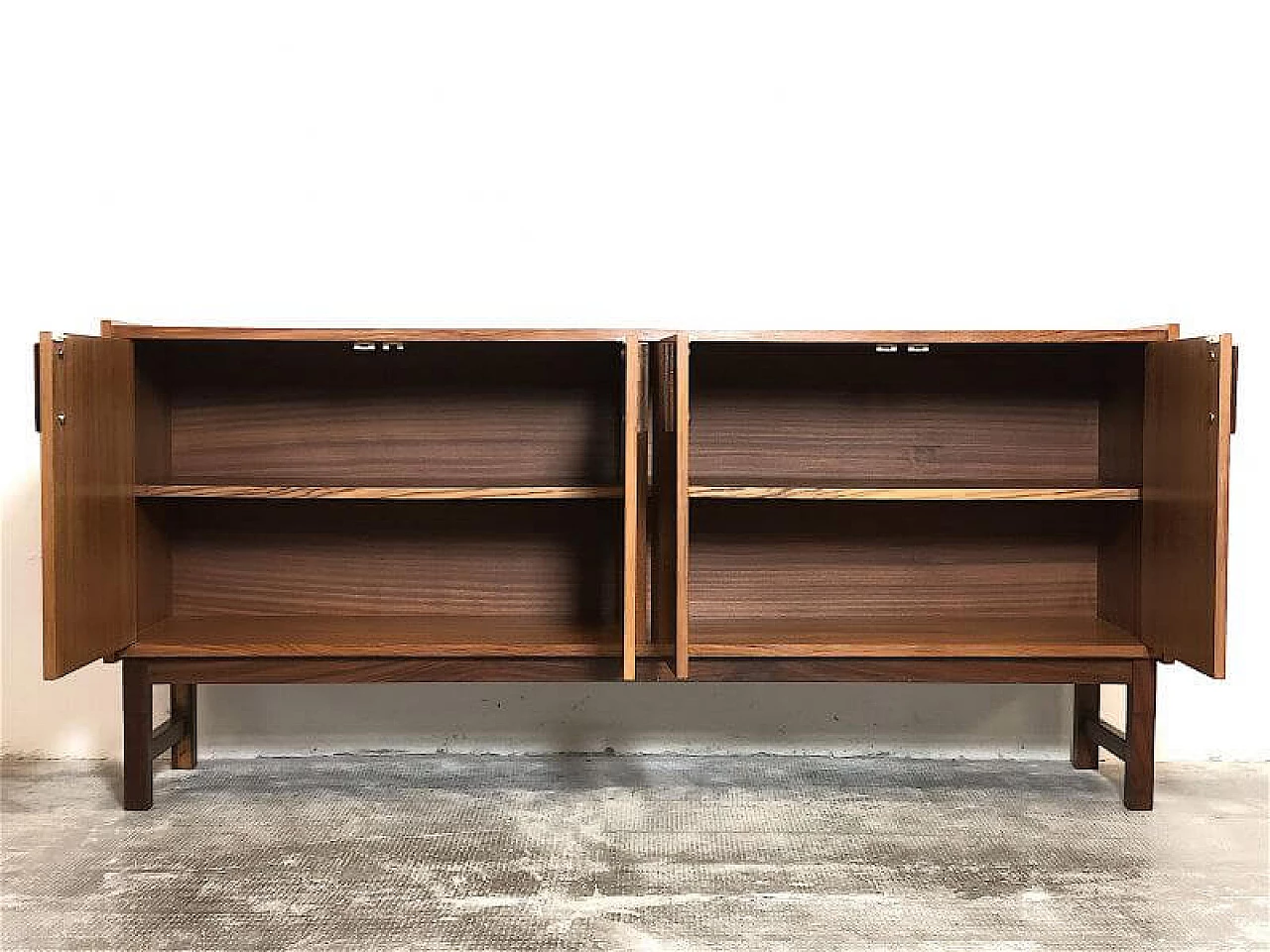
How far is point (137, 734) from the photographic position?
319 cm

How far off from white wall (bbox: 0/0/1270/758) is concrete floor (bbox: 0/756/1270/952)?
0.93 metres

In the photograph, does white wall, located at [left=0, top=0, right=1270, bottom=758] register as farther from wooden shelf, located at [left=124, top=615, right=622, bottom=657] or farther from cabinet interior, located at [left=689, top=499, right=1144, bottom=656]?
wooden shelf, located at [left=124, top=615, right=622, bottom=657]

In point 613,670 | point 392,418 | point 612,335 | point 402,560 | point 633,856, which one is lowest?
point 633,856

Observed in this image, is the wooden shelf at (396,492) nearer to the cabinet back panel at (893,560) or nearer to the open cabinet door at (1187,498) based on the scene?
the cabinet back panel at (893,560)

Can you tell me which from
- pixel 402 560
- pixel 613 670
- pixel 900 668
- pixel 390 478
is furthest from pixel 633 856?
pixel 390 478

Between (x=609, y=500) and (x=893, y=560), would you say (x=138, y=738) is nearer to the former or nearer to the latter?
(x=609, y=500)

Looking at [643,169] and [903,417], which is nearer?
[903,417]

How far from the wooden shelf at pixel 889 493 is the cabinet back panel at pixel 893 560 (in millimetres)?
400

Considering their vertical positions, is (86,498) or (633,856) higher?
(86,498)

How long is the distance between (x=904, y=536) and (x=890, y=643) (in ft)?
1.73

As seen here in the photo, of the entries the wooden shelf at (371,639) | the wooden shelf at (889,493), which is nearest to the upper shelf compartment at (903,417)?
the wooden shelf at (889,493)

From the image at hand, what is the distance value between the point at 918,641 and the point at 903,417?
2.12ft

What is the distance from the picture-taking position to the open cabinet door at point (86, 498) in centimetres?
277

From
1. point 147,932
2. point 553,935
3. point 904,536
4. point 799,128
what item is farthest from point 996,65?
point 147,932
